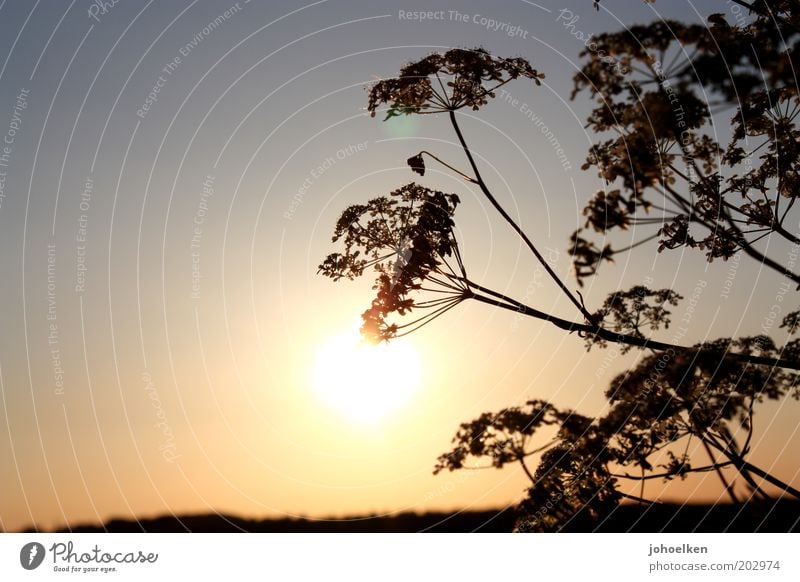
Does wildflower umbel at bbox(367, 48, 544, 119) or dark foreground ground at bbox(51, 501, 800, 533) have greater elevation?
wildflower umbel at bbox(367, 48, 544, 119)

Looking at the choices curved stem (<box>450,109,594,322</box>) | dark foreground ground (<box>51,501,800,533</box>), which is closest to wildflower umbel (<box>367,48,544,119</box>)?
curved stem (<box>450,109,594,322</box>)

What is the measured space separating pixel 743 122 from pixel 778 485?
3962 millimetres

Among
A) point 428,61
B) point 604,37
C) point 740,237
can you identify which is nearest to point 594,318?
point 740,237

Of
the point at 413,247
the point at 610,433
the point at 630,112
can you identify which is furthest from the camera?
the point at 610,433

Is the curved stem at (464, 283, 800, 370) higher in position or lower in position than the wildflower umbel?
lower

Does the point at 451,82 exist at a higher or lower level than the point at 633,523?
higher

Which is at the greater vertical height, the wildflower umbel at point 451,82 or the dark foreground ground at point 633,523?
the wildflower umbel at point 451,82

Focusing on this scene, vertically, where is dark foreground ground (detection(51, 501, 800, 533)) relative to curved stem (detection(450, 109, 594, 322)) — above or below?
below

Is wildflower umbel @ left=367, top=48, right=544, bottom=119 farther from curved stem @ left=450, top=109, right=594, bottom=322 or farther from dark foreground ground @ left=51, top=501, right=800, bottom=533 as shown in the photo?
dark foreground ground @ left=51, top=501, right=800, bottom=533

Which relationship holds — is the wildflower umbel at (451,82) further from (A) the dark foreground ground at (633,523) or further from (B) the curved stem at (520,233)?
(A) the dark foreground ground at (633,523)

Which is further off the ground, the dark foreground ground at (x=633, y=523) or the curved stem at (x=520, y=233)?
the curved stem at (x=520, y=233)

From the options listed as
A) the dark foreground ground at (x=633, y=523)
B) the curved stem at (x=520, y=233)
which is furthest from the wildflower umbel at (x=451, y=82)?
the dark foreground ground at (x=633, y=523)
